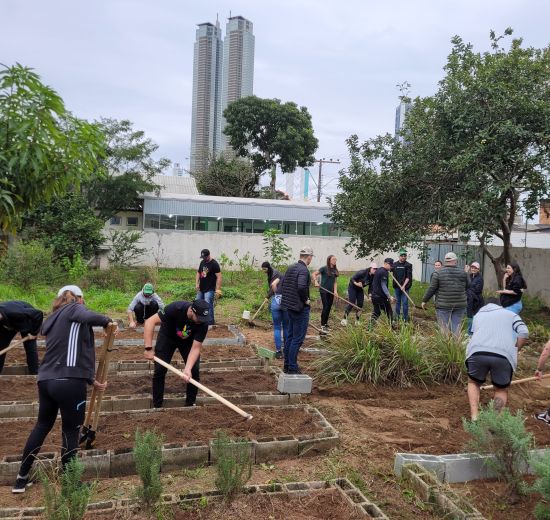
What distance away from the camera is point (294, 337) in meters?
7.27

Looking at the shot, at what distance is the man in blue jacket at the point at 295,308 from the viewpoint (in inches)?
285

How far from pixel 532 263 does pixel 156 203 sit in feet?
54.8

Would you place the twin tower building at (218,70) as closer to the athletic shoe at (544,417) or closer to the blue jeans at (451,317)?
the blue jeans at (451,317)

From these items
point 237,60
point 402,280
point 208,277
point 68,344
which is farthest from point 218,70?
point 68,344

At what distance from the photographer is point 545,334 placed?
1095 cm

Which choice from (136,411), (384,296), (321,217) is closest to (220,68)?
(321,217)

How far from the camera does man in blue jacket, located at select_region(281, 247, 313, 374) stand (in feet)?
23.7

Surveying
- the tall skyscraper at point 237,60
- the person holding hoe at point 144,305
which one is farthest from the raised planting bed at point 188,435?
the tall skyscraper at point 237,60

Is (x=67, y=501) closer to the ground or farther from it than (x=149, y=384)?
farther from it

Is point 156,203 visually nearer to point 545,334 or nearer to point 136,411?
point 545,334

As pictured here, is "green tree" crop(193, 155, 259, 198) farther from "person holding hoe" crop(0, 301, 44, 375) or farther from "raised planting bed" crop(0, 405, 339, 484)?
"raised planting bed" crop(0, 405, 339, 484)

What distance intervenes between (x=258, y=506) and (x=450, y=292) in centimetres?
603

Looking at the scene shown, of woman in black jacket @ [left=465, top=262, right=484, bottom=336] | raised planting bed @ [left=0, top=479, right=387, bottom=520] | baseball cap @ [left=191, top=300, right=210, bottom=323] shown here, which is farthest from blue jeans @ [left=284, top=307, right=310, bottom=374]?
woman in black jacket @ [left=465, top=262, right=484, bottom=336]

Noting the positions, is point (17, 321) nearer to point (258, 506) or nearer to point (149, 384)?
point (149, 384)
